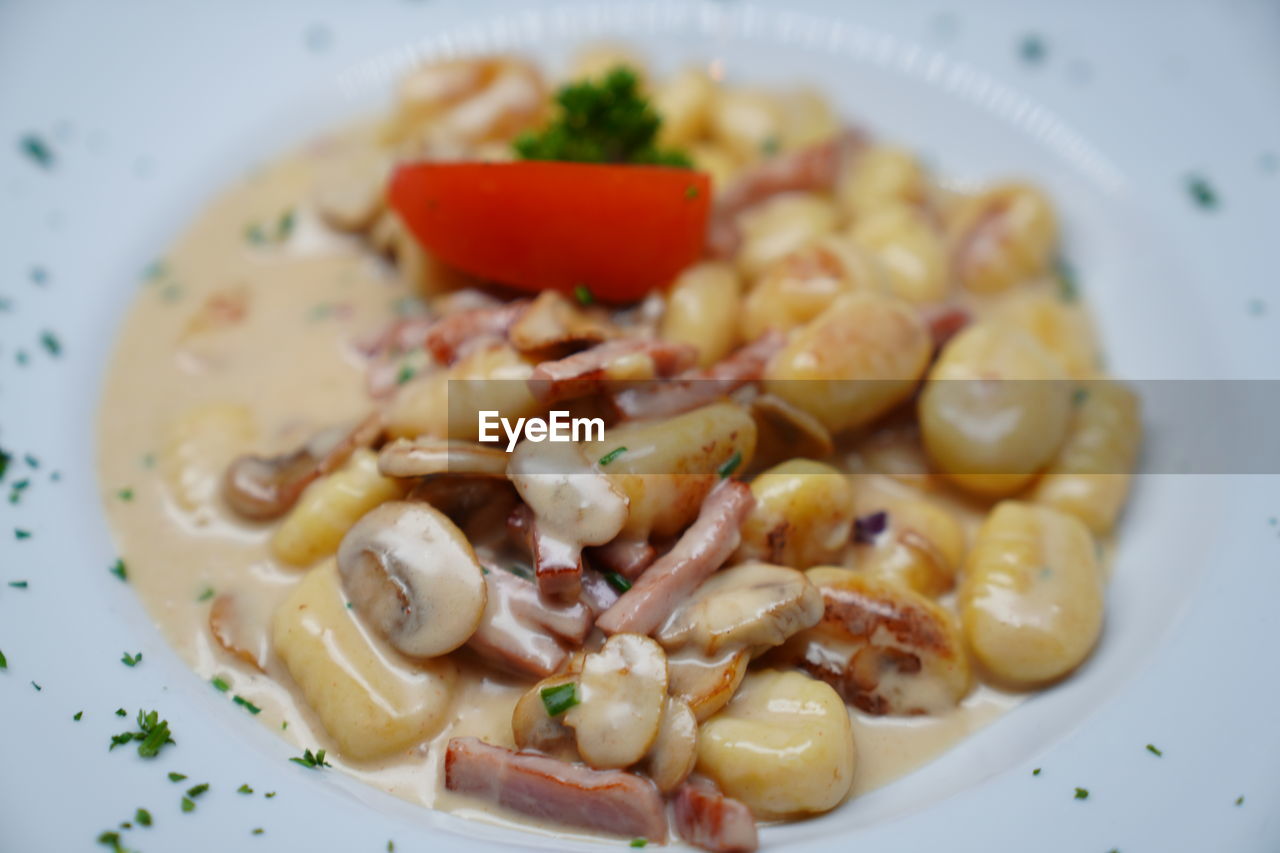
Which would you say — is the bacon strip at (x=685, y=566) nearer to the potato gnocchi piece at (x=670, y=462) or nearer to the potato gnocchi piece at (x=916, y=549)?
the potato gnocchi piece at (x=670, y=462)

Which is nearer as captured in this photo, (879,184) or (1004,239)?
(1004,239)

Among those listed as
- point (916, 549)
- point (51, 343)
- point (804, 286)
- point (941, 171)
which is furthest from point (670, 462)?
point (941, 171)

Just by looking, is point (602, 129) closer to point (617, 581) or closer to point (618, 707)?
point (617, 581)

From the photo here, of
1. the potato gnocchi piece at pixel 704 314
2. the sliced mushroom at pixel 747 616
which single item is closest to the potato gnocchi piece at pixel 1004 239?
the potato gnocchi piece at pixel 704 314

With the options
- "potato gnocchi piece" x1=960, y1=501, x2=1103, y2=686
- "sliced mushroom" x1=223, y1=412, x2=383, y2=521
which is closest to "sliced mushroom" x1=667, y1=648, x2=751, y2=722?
"potato gnocchi piece" x1=960, y1=501, x2=1103, y2=686

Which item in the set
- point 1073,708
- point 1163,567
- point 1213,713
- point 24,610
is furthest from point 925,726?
point 24,610
